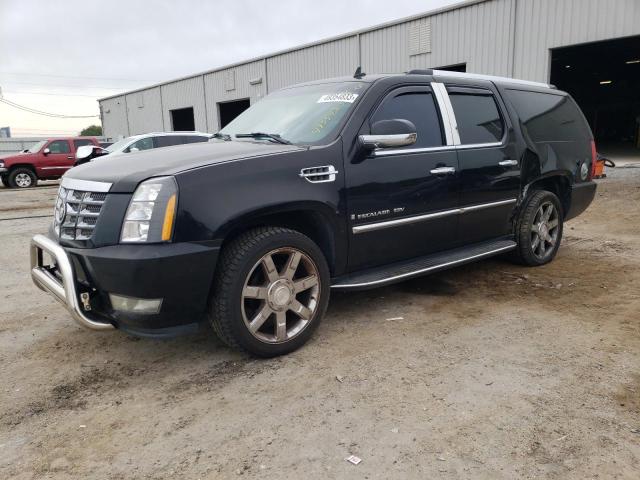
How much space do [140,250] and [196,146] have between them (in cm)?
115

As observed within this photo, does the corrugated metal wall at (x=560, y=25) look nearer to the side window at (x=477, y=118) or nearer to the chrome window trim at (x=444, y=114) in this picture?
the side window at (x=477, y=118)

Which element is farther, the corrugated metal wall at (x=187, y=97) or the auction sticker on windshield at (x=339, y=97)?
the corrugated metal wall at (x=187, y=97)

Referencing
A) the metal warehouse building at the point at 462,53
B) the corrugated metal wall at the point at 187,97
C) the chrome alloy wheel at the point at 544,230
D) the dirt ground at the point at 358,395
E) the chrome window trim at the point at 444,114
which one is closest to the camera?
the dirt ground at the point at 358,395

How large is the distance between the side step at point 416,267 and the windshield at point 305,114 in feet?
3.28

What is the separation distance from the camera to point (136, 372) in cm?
320

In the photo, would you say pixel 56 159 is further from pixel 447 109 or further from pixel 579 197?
pixel 579 197

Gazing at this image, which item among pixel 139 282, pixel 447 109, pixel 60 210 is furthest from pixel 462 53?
pixel 139 282

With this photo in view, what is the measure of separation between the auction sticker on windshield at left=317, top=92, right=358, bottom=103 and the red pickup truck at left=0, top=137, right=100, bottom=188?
16395 mm

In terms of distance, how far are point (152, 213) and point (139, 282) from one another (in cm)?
38

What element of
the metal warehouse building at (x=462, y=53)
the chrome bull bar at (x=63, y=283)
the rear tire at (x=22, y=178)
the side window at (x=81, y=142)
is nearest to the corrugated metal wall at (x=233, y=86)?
the metal warehouse building at (x=462, y=53)

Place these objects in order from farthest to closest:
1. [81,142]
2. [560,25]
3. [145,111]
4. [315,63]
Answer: [145,111] < [315,63] < [81,142] < [560,25]

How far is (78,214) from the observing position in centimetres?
303

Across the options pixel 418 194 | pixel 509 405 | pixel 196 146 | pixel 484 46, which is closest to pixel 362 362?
pixel 509 405

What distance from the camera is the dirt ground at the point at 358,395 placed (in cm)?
227
